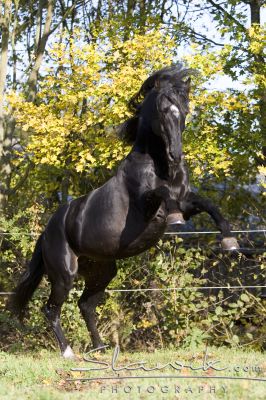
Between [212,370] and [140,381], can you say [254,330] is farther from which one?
[140,381]

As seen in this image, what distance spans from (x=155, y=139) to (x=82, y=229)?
4.15 feet

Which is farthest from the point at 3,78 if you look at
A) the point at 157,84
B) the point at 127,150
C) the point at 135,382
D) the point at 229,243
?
the point at 135,382

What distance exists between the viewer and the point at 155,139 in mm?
6496

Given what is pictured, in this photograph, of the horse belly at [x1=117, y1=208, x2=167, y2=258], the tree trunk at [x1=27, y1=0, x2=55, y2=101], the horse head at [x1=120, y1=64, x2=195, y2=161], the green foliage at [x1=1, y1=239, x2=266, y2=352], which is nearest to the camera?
the horse head at [x1=120, y1=64, x2=195, y2=161]

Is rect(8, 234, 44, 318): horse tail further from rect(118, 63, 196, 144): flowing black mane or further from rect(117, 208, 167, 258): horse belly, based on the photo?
rect(118, 63, 196, 144): flowing black mane

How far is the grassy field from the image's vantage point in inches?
182

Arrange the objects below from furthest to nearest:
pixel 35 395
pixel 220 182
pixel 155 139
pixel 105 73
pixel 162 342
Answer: pixel 220 182 < pixel 105 73 < pixel 162 342 < pixel 155 139 < pixel 35 395

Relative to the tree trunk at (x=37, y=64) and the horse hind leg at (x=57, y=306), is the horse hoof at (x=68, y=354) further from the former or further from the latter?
the tree trunk at (x=37, y=64)

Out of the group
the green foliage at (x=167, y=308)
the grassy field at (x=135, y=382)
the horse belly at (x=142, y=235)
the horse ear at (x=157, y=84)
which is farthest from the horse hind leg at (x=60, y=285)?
the horse ear at (x=157, y=84)

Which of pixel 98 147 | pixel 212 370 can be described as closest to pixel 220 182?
pixel 98 147

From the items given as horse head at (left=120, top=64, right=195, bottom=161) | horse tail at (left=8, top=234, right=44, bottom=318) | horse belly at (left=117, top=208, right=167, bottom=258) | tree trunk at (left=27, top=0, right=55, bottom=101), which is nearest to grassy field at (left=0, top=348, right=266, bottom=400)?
horse belly at (left=117, top=208, right=167, bottom=258)

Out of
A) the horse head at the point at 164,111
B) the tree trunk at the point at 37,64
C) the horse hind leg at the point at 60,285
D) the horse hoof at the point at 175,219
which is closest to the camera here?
the horse hoof at the point at 175,219

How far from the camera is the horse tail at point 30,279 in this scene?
780 cm

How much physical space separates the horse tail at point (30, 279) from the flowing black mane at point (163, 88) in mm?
1694
